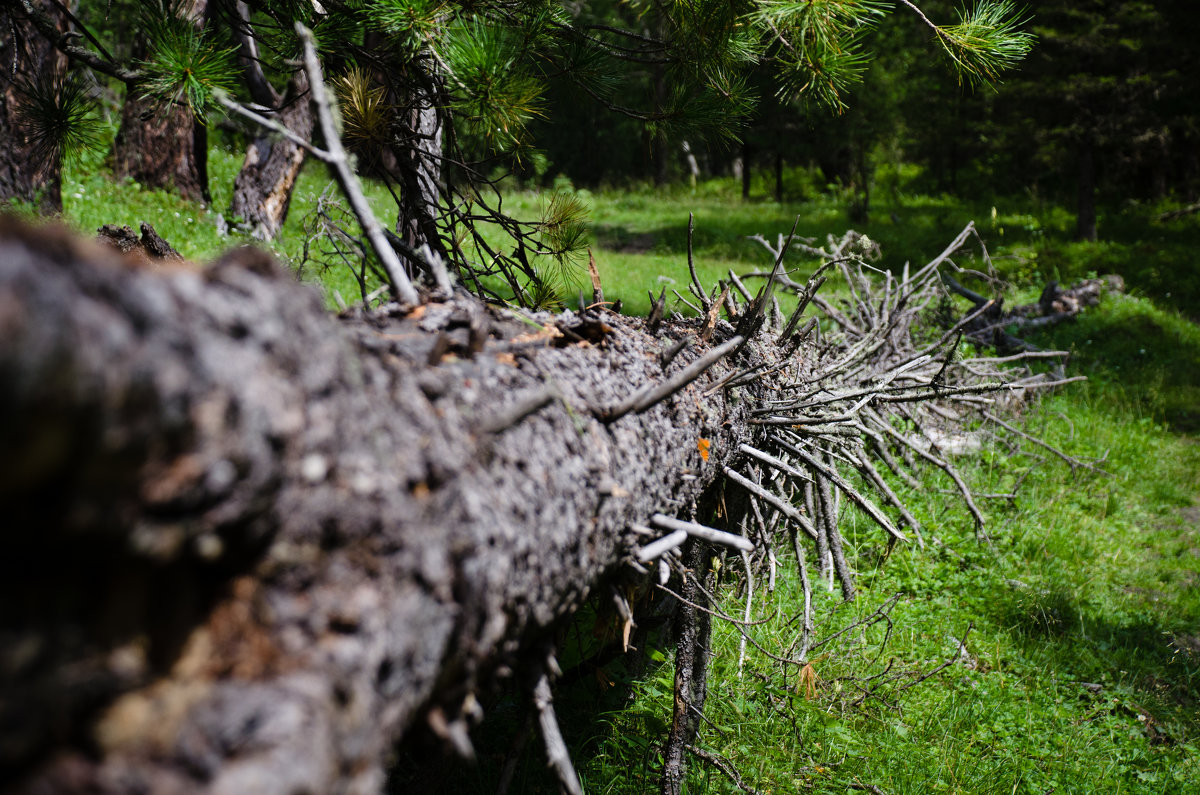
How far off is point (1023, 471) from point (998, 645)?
7.52ft

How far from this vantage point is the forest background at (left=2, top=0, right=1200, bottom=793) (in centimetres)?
301

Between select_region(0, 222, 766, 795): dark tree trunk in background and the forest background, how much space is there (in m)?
1.85

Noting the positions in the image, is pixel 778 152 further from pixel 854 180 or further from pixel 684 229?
pixel 684 229

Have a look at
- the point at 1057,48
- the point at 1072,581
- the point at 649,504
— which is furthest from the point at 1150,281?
the point at 649,504

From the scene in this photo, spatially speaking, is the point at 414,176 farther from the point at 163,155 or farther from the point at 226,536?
the point at 163,155

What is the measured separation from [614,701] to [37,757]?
2714 millimetres

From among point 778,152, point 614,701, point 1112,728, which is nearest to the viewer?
point 614,701

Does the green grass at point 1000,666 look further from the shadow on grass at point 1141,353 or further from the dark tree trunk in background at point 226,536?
the dark tree trunk in background at point 226,536

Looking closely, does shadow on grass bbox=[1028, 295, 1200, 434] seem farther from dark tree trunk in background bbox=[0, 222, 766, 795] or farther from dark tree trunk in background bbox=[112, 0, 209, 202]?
dark tree trunk in background bbox=[112, 0, 209, 202]

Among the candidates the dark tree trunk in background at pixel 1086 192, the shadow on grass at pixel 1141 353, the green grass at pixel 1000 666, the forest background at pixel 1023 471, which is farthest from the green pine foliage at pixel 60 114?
the dark tree trunk in background at pixel 1086 192

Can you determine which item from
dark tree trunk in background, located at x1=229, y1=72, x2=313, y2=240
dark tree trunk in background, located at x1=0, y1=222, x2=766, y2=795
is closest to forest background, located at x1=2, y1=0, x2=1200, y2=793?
dark tree trunk in background, located at x1=229, y1=72, x2=313, y2=240

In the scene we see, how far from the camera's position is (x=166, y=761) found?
63cm

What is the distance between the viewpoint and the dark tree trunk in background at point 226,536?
0.57 meters

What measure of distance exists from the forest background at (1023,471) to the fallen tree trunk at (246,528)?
68.4 inches
